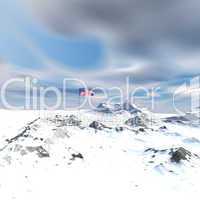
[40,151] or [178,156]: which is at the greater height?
[40,151]

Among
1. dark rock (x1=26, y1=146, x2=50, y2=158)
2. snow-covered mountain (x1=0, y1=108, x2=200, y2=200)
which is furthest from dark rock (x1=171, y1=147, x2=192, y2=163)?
dark rock (x1=26, y1=146, x2=50, y2=158)

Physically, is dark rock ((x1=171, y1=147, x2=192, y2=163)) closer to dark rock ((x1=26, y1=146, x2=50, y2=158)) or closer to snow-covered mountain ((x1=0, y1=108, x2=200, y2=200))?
snow-covered mountain ((x1=0, y1=108, x2=200, y2=200))

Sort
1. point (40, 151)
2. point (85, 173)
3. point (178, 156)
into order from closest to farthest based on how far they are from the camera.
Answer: point (85, 173) < point (40, 151) < point (178, 156)

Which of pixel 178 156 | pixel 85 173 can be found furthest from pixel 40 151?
pixel 178 156

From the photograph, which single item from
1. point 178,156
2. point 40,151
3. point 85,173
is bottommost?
point 85,173

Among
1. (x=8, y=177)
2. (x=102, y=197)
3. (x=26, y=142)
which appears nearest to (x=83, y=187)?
(x=102, y=197)

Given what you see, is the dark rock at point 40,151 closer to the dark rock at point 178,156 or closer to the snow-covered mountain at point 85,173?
the snow-covered mountain at point 85,173

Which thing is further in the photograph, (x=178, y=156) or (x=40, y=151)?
(x=178, y=156)

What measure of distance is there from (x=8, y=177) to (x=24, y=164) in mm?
6476

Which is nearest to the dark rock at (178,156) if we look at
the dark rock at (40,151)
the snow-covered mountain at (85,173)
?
the snow-covered mountain at (85,173)

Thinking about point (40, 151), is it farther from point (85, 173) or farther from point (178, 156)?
point (178, 156)

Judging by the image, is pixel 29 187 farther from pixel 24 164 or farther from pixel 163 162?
pixel 163 162

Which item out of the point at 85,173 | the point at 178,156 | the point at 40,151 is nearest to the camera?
the point at 85,173

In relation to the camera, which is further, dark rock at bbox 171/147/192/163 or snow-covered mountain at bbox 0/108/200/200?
dark rock at bbox 171/147/192/163
